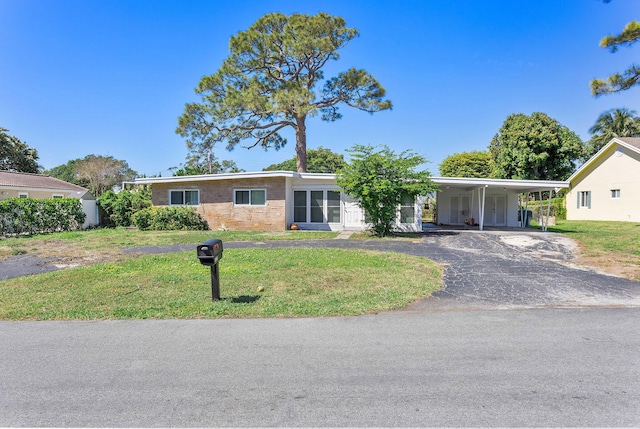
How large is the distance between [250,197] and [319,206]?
3683 mm

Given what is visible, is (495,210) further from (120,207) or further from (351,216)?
(120,207)

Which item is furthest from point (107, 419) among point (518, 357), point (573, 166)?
point (573, 166)

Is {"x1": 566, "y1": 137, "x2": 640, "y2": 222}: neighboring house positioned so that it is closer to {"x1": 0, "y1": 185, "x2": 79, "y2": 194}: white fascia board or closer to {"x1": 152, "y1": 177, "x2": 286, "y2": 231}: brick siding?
{"x1": 152, "y1": 177, "x2": 286, "y2": 231}: brick siding

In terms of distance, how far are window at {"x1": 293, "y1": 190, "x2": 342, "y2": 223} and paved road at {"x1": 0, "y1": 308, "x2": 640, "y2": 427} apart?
553 inches

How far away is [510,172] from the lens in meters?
29.8

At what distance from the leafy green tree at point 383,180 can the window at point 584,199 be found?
19643mm

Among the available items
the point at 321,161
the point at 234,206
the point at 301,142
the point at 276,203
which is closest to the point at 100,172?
the point at 321,161

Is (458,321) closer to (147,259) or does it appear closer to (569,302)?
(569,302)

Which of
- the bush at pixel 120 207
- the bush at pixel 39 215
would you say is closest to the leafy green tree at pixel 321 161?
Answer: the bush at pixel 120 207

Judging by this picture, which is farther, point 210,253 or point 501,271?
point 501,271

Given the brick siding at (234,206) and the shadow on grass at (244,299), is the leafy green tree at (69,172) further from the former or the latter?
the shadow on grass at (244,299)

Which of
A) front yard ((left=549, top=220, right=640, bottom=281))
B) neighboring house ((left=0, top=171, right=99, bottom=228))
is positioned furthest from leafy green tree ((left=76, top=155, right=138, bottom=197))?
front yard ((left=549, top=220, right=640, bottom=281))

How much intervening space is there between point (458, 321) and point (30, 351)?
5.13m

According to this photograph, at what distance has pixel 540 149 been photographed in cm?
2792
